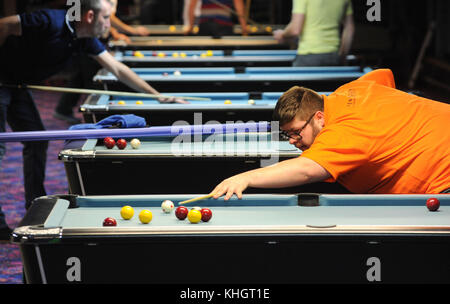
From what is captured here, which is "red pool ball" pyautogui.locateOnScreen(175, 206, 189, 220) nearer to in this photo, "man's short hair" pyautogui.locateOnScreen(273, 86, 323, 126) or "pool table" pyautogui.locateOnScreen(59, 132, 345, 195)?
"man's short hair" pyautogui.locateOnScreen(273, 86, 323, 126)

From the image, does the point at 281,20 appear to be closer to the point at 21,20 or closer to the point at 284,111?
the point at 21,20

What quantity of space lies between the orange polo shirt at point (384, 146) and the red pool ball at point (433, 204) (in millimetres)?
226

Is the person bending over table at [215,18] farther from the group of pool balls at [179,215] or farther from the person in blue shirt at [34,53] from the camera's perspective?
the group of pool balls at [179,215]

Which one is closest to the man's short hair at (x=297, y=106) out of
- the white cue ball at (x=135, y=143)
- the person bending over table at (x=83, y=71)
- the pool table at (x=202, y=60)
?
the white cue ball at (x=135, y=143)

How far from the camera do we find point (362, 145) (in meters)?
2.39

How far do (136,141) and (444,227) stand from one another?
5.27ft

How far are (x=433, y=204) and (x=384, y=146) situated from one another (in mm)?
289

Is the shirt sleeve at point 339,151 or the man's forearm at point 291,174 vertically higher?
the shirt sleeve at point 339,151

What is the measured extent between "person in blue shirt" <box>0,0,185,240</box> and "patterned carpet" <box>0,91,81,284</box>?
0.20 metres

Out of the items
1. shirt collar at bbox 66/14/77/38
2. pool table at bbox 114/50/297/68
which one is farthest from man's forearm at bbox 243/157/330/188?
pool table at bbox 114/50/297/68

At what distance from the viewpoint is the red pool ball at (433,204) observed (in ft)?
7.42

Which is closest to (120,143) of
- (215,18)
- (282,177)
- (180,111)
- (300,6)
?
(180,111)

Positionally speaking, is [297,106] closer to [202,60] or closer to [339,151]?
[339,151]

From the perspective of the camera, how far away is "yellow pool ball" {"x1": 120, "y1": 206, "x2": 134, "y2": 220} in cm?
219
